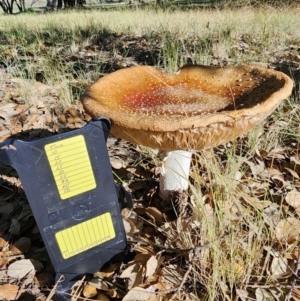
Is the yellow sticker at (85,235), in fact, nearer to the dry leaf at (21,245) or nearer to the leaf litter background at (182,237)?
the leaf litter background at (182,237)

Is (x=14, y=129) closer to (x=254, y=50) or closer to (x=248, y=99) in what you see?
(x=248, y=99)

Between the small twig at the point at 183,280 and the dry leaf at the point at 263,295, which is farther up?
the small twig at the point at 183,280

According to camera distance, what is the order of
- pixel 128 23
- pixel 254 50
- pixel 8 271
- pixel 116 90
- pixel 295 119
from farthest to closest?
pixel 128 23 < pixel 254 50 < pixel 295 119 < pixel 116 90 < pixel 8 271

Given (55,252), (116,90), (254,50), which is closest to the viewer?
(55,252)

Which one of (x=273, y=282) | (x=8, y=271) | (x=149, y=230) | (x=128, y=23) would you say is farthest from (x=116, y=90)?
(x=128, y=23)

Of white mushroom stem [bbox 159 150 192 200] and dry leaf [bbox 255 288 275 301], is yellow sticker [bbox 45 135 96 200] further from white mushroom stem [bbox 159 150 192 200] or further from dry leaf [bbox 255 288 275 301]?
dry leaf [bbox 255 288 275 301]

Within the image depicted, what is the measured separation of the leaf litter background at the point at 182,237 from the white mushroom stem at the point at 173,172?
53mm

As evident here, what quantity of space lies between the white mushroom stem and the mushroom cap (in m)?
0.28

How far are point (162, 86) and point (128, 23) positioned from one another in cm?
543

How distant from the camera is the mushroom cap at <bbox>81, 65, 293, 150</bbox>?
1128 millimetres

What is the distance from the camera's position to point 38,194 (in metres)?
1.18

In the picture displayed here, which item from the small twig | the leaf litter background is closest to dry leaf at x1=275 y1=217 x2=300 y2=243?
the leaf litter background

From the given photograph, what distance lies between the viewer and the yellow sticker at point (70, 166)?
3.84 ft

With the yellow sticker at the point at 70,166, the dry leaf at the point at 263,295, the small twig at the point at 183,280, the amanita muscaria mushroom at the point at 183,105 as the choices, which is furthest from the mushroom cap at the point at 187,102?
the dry leaf at the point at 263,295
